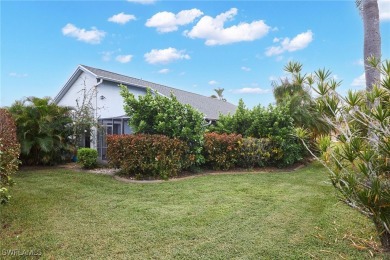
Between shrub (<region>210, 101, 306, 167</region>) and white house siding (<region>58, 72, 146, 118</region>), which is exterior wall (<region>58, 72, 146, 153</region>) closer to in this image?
white house siding (<region>58, 72, 146, 118</region>)

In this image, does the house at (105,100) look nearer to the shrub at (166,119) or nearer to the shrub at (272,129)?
the shrub at (272,129)

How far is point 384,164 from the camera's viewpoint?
141 inches

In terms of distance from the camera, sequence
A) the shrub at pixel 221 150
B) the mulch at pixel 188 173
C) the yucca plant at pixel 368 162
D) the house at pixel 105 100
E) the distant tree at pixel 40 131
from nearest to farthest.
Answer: the yucca plant at pixel 368 162, the mulch at pixel 188 173, the shrub at pixel 221 150, the distant tree at pixel 40 131, the house at pixel 105 100

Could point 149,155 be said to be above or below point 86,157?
above

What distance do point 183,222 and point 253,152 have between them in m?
7.09

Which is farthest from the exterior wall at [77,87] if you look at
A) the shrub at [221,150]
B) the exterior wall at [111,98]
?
the shrub at [221,150]

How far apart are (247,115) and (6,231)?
1057 centimetres

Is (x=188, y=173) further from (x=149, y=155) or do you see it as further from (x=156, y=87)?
(x=156, y=87)

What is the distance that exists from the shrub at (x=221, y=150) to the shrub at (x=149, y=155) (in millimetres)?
1532

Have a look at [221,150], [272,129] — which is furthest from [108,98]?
[272,129]

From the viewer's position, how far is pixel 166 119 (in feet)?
34.8

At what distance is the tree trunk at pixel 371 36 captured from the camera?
5.24 meters

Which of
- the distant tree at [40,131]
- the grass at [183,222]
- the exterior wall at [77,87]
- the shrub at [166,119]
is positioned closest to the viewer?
the grass at [183,222]

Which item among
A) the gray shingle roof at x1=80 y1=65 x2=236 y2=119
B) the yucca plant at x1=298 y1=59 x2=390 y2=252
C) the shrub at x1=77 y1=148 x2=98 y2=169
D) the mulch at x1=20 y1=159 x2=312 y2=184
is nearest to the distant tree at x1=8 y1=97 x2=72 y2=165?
the mulch at x1=20 y1=159 x2=312 y2=184
